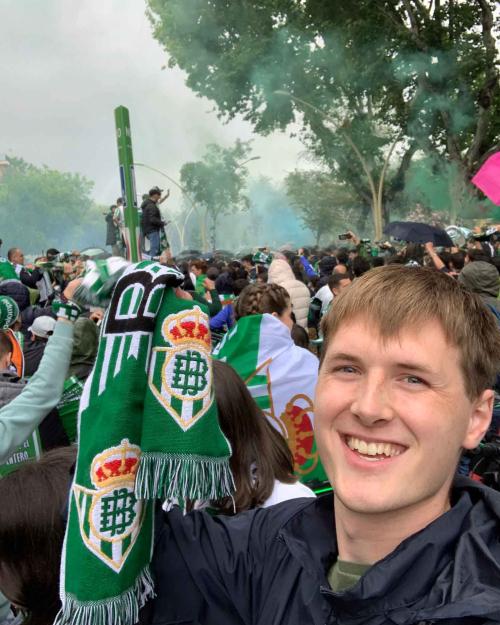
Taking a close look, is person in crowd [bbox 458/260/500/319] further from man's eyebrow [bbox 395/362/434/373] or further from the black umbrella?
the black umbrella

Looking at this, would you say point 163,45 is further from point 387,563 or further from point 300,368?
point 387,563

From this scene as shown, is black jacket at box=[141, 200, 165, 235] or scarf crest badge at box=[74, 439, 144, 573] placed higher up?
black jacket at box=[141, 200, 165, 235]

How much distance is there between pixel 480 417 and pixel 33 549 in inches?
45.2

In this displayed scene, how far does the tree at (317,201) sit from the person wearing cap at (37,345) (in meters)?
58.4

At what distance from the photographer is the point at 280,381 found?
330 cm

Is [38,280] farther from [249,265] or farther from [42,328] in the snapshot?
[42,328]

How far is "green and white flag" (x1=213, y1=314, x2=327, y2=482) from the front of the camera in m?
3.26

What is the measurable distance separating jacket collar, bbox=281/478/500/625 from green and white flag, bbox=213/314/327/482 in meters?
2.05

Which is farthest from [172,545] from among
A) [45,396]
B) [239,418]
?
[45,396]

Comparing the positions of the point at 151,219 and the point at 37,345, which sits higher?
the point at 151,219

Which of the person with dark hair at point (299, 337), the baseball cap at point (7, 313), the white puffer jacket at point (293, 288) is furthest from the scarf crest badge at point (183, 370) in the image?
the white puffer jacket at point (293, 288)

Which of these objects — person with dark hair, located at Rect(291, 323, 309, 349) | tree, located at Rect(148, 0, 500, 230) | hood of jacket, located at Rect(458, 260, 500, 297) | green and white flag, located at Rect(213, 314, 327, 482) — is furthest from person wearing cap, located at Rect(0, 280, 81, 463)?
tree, located at Rect(148, 0, 500, 230)

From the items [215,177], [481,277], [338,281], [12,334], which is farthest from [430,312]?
A: [215,177]

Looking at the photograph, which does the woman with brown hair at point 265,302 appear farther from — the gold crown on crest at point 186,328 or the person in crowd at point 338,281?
the gold crown on crest at point 186,328
